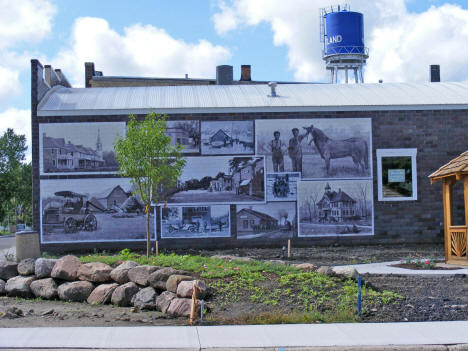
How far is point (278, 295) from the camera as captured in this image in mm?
11289

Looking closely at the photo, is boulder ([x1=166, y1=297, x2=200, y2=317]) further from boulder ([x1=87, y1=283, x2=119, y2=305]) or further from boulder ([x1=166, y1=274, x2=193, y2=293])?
boulder ([x1=87, y1=283, x2=119, y2=305])

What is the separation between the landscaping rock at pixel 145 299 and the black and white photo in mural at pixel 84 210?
12.5 metres

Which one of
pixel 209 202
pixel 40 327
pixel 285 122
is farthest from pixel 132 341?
pixel 285 122

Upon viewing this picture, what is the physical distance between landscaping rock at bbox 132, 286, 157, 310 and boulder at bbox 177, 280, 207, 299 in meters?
0.66

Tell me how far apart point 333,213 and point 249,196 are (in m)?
3.76

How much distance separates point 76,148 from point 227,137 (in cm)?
647

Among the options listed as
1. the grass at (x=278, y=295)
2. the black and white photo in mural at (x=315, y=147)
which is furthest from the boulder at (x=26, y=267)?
the black and white photo in mural at (x=315, y=147)

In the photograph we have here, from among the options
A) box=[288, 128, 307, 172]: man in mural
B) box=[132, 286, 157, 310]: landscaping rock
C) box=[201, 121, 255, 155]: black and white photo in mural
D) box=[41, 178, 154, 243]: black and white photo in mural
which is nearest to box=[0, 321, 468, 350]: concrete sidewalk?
box=[132, 286, 157, 310]: landscaping rock

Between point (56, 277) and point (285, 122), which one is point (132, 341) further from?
point (285, 122)

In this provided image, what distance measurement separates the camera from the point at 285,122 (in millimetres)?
24938

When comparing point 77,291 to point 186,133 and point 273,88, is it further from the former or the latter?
point 273,88

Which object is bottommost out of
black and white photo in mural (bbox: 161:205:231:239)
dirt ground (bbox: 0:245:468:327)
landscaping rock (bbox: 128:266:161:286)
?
dirt ground (bbox: 0:245:468:327)

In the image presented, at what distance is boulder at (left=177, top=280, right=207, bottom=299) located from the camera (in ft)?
36.2

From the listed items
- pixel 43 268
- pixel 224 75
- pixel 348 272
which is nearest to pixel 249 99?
pixel 224 75
